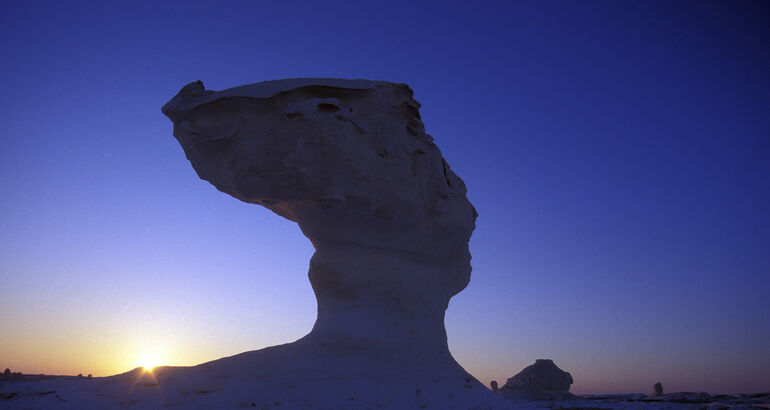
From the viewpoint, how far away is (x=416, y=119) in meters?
8.07

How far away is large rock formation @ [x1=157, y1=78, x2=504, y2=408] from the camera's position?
22.9ft

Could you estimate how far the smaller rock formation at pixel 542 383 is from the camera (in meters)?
17.0

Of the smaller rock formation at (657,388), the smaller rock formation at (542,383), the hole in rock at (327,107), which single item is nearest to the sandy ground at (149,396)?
the hole in rock at (327,107)

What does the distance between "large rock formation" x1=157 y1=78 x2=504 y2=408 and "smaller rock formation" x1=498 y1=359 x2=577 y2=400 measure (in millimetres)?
11074

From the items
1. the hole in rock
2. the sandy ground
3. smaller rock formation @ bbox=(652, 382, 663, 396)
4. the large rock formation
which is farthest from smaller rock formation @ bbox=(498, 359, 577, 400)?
the hole in rock

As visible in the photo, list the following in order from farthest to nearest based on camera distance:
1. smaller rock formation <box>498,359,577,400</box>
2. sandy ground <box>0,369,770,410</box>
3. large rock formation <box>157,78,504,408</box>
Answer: smaller rock formation <box>498,359,577,400</box>
large rock formation <box>157,78,504,408</box>
sandy ground <box>0,369,770,410</box>

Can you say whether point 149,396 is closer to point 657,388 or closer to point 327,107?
point 327,107

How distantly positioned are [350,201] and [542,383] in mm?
13727

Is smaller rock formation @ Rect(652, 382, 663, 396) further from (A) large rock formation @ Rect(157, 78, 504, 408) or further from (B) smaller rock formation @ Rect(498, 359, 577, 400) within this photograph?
(A) large rock formation @ Rect(157, 78, 504, 408)

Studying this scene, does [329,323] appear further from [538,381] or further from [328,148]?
[538,381]

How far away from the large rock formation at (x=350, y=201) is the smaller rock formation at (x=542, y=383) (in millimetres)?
11074

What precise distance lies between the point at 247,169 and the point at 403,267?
3064 mm

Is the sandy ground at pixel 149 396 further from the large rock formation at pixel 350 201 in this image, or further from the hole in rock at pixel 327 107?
the hole in rock at pixel 327 107

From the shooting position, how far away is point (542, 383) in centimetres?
1734
